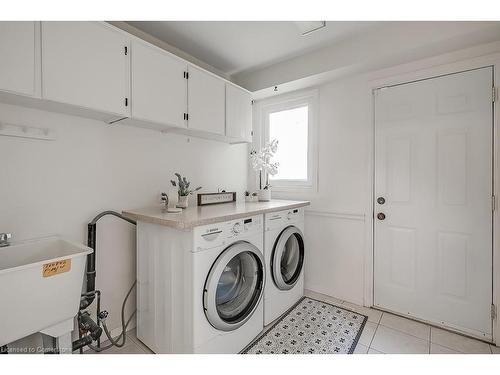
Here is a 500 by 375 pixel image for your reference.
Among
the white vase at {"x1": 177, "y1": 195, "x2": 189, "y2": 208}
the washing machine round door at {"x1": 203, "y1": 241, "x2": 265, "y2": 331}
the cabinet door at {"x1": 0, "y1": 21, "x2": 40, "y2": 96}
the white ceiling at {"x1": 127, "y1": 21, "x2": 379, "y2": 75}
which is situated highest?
the white ceiling at {"x1": 127, "y1": 21, "x2": 379, "y2": 75}

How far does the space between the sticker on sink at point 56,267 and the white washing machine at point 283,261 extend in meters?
1.27

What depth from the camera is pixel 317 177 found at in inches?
103

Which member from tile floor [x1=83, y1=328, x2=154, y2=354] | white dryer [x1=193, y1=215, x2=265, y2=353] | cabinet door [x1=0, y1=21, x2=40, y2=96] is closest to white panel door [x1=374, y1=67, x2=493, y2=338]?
white dryer [x1=193, y1=215, x2=265, y2=353]

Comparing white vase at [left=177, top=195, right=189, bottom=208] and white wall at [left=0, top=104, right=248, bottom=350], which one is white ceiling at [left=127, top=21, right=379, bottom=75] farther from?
white vase at [left=177, top=195, right=189, bottom=208]

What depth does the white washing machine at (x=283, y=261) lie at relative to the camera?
78.1 inches

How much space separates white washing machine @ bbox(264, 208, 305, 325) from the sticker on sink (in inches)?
50.2

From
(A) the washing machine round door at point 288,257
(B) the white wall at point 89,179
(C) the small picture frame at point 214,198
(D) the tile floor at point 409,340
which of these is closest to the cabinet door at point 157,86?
(B) the white wall at point 89,179

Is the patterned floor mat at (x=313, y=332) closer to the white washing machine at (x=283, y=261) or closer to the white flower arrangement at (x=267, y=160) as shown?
the white washing machine at (x=283, y=261)

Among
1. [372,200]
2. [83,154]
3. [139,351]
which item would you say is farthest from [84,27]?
[372,200]

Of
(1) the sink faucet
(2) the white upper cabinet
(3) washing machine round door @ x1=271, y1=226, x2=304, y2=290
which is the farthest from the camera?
(2) the white upper cabinet

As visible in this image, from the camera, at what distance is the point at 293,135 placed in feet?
9.30

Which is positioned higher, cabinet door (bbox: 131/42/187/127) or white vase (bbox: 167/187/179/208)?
cabinet door (bbox: 131/42/187/127)

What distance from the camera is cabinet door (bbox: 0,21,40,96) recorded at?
114 centimetres

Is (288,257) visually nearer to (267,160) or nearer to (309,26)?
(267,160)
